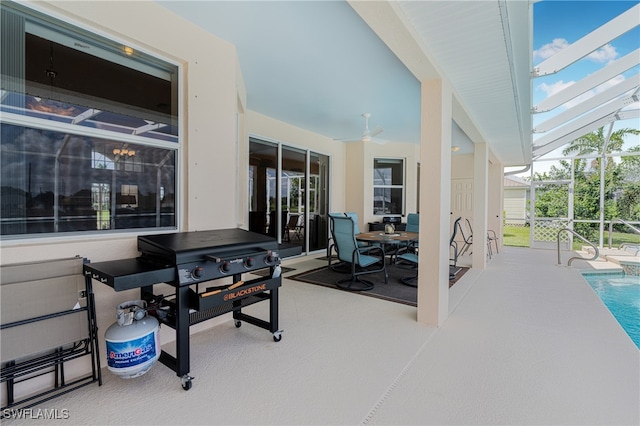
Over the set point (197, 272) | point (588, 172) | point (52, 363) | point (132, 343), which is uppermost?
point (588, 172)

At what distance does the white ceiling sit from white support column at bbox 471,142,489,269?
66cm

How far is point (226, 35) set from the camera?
273 centimetres

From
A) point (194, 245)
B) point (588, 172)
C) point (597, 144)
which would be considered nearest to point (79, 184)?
point (194, 245)

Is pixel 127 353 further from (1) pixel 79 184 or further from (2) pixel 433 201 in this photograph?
(2) pixel 433 201

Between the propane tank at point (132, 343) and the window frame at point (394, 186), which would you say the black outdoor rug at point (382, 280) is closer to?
the window frame at point (394, 186)

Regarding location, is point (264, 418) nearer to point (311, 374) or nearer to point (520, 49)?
point (311, 374)

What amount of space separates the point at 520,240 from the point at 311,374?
39.5 ft

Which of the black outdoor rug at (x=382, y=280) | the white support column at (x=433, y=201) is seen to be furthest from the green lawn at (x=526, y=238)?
the white support column at (x=433, y=201)

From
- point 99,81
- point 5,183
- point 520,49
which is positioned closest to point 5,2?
point 99,81

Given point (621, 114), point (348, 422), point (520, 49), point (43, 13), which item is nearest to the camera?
point (348, 422)

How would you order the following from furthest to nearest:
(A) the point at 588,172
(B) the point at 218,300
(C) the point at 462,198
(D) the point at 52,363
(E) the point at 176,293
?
1. (A) the point at 588,172
2. (C) the point at 462,198
3. (B) the point at 218,300
4. (E) the point at 176,293
5. (D) the point at 52,363

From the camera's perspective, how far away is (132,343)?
5.81 feet

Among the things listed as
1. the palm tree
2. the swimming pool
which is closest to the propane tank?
the swimming pool

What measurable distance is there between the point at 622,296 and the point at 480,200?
245cm
